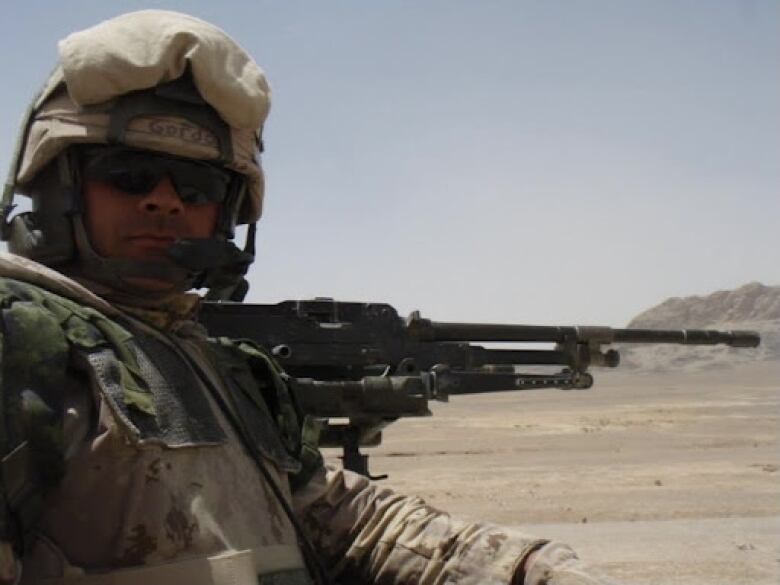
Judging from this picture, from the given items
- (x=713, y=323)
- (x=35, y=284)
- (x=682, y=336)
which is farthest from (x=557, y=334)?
(x=713, y=323)

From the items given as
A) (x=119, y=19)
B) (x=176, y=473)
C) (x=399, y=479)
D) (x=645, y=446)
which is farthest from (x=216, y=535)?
(x=645, y=446)

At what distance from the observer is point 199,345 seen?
2.41 m

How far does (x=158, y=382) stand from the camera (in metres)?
2.06

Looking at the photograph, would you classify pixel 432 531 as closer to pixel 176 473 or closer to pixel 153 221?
pixel 176 473

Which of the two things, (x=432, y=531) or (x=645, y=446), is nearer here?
(x=432, y=531)

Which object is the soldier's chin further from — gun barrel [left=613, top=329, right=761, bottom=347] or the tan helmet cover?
gun barrel [left=613, top=329, right=761, bottom=347]

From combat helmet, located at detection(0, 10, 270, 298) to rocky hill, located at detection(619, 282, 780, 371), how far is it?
7178 centimetres

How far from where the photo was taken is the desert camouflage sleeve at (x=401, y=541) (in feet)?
7.48

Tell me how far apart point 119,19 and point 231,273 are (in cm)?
61

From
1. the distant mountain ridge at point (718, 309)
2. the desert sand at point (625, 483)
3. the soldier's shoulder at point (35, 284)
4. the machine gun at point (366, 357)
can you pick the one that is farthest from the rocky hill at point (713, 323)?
the soldier's shoulder at point (35, 284)

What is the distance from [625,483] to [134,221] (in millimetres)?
10876

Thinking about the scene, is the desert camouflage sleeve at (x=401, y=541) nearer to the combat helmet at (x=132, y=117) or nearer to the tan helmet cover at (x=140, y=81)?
the combat helmet at (x=132, y=117)

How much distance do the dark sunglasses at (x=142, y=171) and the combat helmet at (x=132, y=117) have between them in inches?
0.8

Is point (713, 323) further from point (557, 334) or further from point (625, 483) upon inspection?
point (557, 334)
